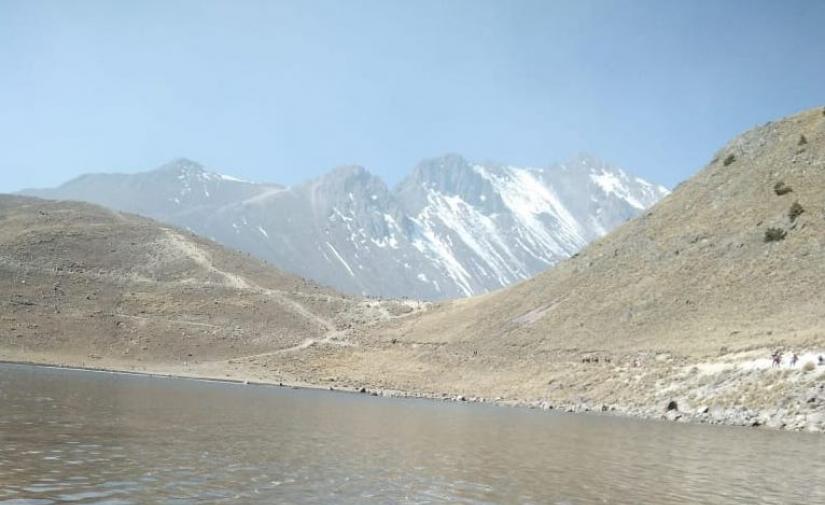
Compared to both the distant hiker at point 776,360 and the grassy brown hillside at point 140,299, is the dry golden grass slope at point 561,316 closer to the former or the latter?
the grassy brown hillside at point 140,299

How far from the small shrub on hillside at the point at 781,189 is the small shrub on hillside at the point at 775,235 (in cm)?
1001

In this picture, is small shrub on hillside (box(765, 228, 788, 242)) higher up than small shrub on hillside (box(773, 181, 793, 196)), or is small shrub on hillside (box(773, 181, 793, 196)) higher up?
small shrub on hillside (box(773, 181, 793, 196))

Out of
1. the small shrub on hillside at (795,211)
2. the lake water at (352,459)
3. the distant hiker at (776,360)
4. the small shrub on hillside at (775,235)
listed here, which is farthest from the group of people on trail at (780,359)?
the small shrub on hillside at (795,211)

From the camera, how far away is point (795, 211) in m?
75.9

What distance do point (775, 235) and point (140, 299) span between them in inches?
3612

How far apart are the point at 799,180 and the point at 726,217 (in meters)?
9.72

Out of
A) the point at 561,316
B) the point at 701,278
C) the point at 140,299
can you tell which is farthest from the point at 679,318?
the point at 140,299

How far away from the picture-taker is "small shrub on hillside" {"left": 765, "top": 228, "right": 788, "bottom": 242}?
73.8 m

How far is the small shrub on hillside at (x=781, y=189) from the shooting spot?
8238 centimetres

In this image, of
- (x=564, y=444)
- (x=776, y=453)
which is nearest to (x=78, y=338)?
(x=564, y=444)

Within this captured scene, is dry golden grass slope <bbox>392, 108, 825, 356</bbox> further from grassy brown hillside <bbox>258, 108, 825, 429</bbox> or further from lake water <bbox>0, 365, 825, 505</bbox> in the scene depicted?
lake water <bbox>0, 365, 825, 505</bbox>

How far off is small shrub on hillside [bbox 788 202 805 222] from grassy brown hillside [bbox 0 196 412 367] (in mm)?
60812

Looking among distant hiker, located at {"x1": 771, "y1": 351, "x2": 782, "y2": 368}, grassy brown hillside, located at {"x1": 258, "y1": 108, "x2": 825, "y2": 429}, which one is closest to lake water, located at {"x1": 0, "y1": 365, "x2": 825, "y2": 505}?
distant hiker, located at {"x1": 771, "y1": 351, "x2": 782, "y2": 368}

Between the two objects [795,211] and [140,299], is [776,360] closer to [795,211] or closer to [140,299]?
[795,211]
